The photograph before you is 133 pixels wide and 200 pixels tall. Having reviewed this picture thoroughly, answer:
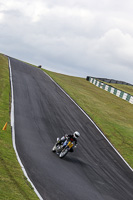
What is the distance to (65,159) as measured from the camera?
14.7m

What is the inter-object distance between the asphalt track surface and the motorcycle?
0.29m

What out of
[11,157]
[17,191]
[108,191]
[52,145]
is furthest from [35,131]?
[17,191]

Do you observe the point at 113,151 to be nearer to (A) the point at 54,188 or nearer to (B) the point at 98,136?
(B) the point at 98,136

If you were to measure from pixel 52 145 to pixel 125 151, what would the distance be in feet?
22.1

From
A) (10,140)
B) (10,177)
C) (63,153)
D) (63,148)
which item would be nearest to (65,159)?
(63,153)

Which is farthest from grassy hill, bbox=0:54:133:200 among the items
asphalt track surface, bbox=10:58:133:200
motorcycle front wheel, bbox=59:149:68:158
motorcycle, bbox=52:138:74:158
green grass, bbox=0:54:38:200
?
motorcycle front wheel, bbox=59:149:68:158

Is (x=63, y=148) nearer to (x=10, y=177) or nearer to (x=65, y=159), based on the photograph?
(x=65, y=159)

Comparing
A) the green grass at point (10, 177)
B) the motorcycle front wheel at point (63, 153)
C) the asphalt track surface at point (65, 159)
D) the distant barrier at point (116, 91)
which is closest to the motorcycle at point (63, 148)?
the motorcycle front wheel at point (63, 153)

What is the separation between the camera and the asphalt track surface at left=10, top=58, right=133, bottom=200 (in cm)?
1131

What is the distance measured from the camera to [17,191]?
9.08m

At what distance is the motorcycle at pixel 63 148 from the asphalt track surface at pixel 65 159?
29 centimetres

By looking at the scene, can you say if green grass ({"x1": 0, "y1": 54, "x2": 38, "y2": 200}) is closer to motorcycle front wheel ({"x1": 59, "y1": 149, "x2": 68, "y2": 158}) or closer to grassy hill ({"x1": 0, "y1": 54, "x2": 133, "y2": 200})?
grassy hill ({"x1": 0, "y1": 54, "x2": 133, "y2": 200})

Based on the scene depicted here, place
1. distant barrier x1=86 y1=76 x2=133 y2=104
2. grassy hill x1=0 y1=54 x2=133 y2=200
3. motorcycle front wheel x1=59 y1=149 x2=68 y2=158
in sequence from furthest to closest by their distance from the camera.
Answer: distant barrier x1=86 y1=76 x2=133 y2=104 → motorcycle front wheel x1=59 y1=149 x2=68 y2=158 → grassy hill x1=0 y1=54 x2=133 y2=200

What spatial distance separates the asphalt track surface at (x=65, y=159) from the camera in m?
11.3
